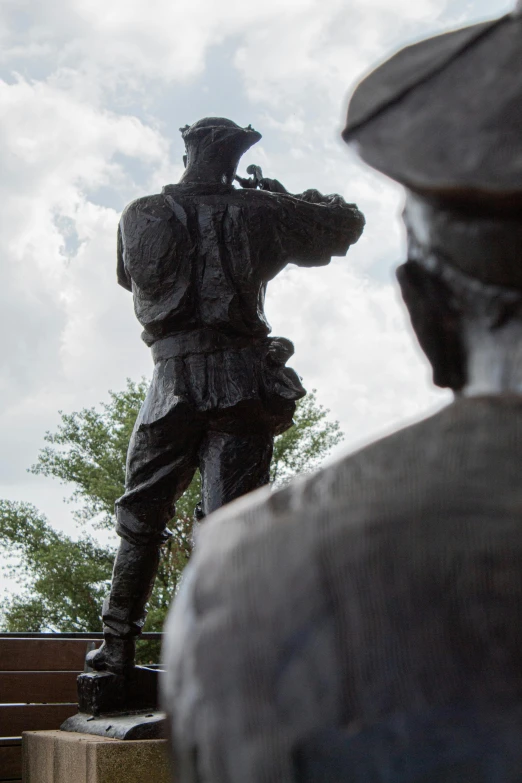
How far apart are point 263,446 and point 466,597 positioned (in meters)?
3.45

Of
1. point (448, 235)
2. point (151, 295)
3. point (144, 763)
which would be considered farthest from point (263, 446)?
point (448, 235)

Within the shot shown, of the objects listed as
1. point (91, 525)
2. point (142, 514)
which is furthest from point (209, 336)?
point (91, 525)

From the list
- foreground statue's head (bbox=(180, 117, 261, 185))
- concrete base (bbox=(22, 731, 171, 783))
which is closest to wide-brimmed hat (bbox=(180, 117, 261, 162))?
foreground statue's head (bbox=(180, 117, 261, 185))

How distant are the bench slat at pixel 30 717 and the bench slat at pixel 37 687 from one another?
0.08 metres

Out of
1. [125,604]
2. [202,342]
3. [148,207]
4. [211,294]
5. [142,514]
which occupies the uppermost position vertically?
[148,207]

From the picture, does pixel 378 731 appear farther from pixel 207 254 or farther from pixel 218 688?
pixel 207 254

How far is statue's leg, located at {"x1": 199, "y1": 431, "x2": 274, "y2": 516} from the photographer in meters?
3.79

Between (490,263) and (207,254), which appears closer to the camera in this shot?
(490,263)

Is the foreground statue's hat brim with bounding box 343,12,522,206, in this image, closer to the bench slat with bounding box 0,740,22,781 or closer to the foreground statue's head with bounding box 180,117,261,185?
the foreground statue's head with bounding box 180,117,261,185

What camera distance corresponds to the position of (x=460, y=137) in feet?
1.74

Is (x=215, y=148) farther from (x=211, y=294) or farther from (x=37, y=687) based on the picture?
(x=37, y=687)

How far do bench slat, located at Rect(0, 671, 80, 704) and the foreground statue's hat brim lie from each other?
4810 millimetres

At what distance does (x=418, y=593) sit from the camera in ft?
1.50

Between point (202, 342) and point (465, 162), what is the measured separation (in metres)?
3.37
